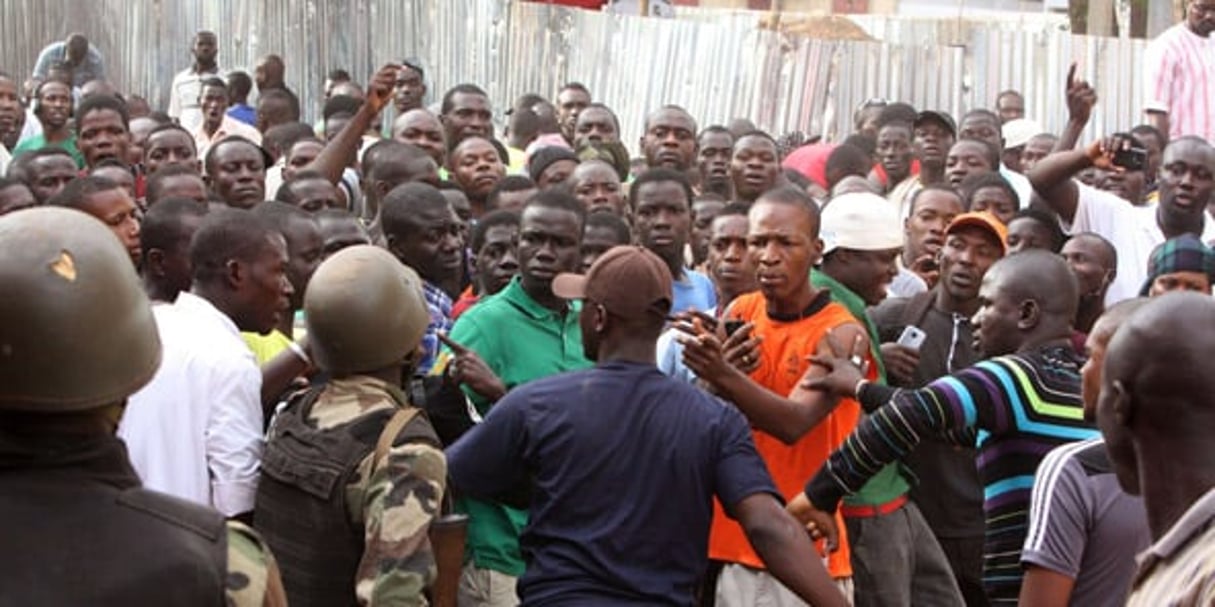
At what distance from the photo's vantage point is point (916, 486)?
7.53m

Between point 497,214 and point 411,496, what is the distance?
338cm

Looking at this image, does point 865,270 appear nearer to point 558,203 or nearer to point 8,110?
point 558,203

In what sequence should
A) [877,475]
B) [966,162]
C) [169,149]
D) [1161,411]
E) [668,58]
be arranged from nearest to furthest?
1. [1161,411]
2. [877,475]
3. [169,149]
4. [966,162]
5. [668,58]

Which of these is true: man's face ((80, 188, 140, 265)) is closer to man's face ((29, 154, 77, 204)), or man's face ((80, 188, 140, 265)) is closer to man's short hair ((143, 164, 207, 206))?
man's short hair ((143, 164, 207, 206))

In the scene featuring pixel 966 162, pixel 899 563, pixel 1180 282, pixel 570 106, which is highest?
pixel 570 106

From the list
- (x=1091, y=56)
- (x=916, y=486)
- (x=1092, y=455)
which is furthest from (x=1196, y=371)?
(x=1091, y=56)

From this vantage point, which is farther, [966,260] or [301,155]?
[301,155]

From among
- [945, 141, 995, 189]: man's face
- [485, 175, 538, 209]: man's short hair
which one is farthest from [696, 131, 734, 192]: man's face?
[485, 175, 538, 209]: man's short hair

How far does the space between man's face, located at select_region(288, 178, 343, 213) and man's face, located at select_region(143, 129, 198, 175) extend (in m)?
1.61

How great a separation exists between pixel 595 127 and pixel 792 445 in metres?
6.80

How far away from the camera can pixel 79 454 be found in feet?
10.6

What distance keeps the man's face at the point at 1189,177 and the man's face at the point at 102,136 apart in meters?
5.51

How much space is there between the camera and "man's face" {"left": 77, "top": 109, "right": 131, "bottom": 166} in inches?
447

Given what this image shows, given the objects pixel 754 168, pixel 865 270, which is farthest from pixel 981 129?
pixel 865 270
